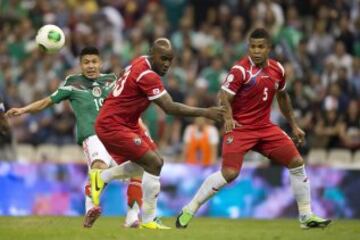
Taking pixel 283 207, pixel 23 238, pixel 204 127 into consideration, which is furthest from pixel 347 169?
pixel 23 238

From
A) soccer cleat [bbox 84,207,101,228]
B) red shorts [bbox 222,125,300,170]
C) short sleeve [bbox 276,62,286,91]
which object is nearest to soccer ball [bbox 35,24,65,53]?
soccer cleat [bbox 84,207,101,228]

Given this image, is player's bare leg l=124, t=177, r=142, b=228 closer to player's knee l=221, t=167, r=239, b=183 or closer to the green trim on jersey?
the green trim on jersey

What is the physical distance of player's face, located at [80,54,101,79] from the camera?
15742mm

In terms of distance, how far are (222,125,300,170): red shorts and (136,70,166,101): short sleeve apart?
51.2 inches

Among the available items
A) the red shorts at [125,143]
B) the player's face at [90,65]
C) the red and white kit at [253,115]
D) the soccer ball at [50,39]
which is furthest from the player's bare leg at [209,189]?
the soccer ball at [50,39]

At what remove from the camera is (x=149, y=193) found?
46.3 feet

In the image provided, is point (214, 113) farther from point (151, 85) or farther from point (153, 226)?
point (153, 226)

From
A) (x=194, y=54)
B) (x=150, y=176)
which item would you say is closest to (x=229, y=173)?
(x=150, y=176)

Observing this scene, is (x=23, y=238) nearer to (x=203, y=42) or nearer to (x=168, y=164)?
(x=168, y=164)

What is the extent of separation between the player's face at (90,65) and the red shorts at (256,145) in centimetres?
225

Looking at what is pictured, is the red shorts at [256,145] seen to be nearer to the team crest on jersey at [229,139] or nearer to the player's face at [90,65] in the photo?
the team crest on jersey at [229,139]

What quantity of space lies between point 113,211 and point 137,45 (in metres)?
5.50

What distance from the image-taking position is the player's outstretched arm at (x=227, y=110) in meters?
14.2

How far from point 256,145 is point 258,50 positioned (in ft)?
4.10
